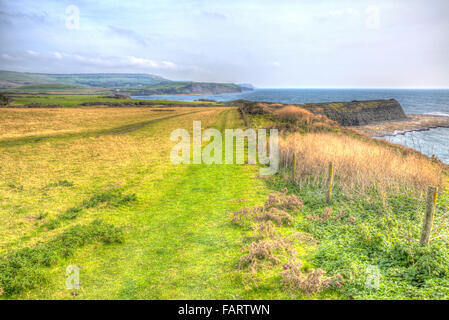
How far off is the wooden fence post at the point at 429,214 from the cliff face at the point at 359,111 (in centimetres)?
5705

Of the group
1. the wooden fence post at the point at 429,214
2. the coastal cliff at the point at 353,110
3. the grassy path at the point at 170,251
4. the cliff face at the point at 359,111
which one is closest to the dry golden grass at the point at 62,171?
the grassy path at the point at 170,251

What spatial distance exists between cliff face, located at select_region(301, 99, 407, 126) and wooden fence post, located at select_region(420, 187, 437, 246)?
187ft

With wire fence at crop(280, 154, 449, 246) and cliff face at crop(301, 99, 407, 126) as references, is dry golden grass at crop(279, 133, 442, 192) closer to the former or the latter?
wire fence at crop(280, 154, 449, 246)

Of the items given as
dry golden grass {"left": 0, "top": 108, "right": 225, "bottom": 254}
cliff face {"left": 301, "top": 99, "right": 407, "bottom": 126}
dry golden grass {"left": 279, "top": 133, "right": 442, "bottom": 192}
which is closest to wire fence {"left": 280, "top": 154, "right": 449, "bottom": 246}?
dry golden grass {"left": 279, "top": 133, "right": 442, "bottom": 192}

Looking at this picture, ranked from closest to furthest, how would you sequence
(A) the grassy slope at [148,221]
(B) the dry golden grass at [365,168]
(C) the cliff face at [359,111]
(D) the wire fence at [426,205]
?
1. (A) the grassy slope at [148,221]
2. (D) the wire fence at [426,205]
3. (B) the dry golden grass at [365,168]
4. (C) the cliff face at [359,111]

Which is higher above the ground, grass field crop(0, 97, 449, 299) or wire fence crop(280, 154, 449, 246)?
wire fence crop(280, 154, 449, 246)

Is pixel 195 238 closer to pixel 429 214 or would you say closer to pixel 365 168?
pixel 429 214

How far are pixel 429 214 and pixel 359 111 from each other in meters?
70.6

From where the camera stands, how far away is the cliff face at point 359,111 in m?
63.8

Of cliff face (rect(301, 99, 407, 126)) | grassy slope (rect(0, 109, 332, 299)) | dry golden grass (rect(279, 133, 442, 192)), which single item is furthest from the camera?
cliff face (rect(301, 99, 407, 126))

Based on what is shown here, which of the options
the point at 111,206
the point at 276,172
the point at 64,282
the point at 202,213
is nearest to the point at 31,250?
the point at 64,282

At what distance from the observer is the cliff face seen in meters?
63.8

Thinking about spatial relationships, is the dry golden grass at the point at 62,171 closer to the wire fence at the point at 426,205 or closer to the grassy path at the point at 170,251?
the grassy path at the point at 170,251

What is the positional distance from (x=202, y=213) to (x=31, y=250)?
7.12 m
